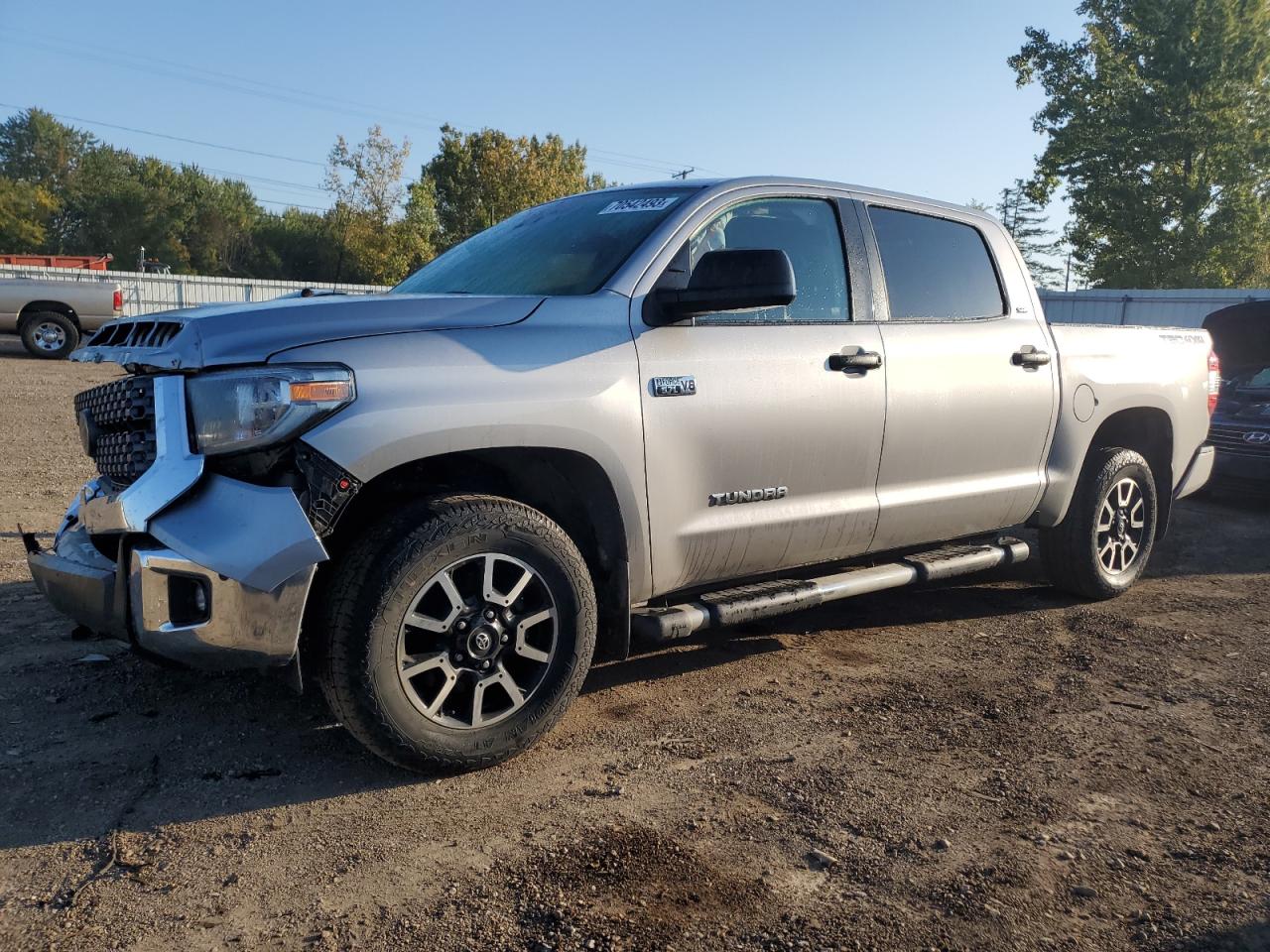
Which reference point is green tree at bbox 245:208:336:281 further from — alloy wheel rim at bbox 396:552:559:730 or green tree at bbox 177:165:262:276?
alloy wheel rim at bbox 396:552:559:730

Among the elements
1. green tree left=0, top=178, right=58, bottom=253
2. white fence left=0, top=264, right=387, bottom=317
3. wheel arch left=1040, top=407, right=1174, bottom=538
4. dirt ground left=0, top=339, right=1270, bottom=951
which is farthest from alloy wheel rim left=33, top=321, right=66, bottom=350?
green tree left=0, top=178, right=58, bottom=253

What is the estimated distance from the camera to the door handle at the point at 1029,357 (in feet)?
15.7

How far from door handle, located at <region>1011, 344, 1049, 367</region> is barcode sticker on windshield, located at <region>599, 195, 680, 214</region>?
6.27ft

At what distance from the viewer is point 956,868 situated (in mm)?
2689

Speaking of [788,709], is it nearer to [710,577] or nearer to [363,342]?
[710,577]

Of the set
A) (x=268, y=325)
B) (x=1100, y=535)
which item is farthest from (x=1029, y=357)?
(x=268, y=325)

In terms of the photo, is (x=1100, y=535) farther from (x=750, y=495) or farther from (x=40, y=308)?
(x=40, y=308)

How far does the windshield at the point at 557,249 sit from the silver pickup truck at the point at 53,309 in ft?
52.2

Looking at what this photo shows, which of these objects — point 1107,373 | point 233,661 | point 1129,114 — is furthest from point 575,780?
point 1129,114

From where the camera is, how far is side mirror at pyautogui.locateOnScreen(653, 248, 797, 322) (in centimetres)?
337

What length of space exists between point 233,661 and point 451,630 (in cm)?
62

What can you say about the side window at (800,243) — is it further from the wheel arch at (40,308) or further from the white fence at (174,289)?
the white fence at (174,289)

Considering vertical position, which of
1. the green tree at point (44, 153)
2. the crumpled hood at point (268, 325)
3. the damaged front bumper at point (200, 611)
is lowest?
the damaged front bumper at point (200, 611)

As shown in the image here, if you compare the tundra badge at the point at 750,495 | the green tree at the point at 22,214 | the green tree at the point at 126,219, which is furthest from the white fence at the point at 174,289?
the green tree at the point at 126,219
